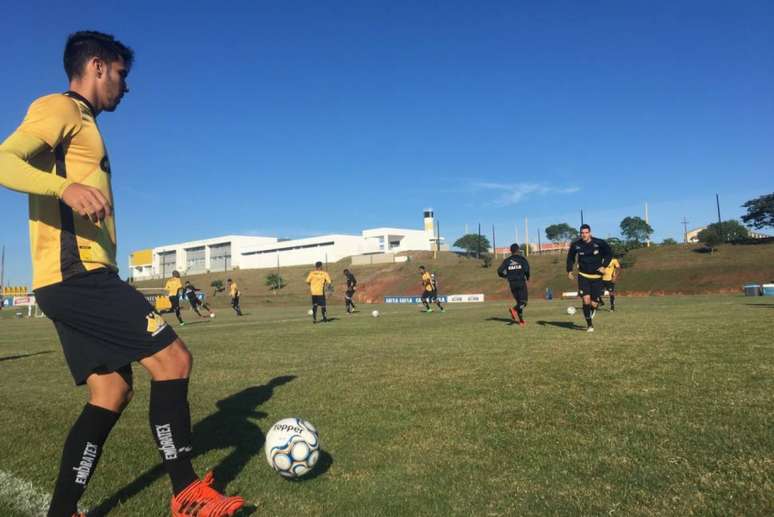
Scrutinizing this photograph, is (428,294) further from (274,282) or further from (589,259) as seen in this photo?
(274,282)

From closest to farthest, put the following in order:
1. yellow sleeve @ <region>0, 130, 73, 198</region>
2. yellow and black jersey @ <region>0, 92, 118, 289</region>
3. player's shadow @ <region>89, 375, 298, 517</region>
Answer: yellow sleeve @ <region>0, 130, 73, 198</region> → yellow and black jersey @ <region>0, 92, 118, 289</region> → player's shadow @ <region>89, 375, 298, 517</region>

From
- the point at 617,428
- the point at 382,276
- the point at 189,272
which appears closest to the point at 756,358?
the point at 617,428

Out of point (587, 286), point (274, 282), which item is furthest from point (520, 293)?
point (274, 282)

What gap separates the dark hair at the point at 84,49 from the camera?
301 centimetres

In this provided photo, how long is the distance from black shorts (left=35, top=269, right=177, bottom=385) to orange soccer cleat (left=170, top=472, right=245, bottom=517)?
2.56 feet

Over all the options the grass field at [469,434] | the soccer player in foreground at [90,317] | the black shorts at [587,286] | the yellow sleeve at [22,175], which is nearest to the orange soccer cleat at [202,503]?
the soccer player in foreground at [90,317]

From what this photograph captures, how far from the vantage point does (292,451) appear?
3.43 m

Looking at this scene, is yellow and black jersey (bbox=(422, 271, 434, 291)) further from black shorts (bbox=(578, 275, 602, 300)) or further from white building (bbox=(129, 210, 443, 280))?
white building (bbox=(129, 210, 443, 280))

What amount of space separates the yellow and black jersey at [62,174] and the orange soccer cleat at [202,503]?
4.36ft

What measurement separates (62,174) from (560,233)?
118m

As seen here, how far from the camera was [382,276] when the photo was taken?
74.9 meters

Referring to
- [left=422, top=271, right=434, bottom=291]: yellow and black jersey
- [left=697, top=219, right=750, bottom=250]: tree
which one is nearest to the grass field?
[left=422, top=271, right=434, bottom=291]: yellow and black jersey

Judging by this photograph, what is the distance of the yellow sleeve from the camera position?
2488mm

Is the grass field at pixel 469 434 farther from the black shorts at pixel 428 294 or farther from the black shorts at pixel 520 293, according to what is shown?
the black shorts at pixel 428 294
